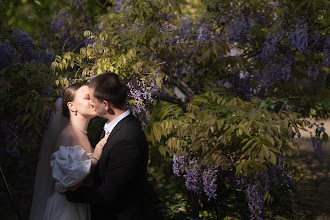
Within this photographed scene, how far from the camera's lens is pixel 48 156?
141 inches

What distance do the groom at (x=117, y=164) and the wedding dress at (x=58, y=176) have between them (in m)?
0.13

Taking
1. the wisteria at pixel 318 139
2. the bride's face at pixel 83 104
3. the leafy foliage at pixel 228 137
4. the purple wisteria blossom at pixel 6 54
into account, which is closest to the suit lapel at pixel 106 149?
the bride's face at pixel 83 104

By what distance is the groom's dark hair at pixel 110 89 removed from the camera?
9.84 feet

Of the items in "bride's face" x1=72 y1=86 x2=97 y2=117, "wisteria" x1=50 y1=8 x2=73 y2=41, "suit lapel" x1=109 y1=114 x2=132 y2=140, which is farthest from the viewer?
"wisteria" x1=50 y1=8 x2=73 y2=41

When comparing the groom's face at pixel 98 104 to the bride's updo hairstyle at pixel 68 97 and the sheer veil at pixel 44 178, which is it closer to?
the bride's updo hairstyle at pixel 68 97

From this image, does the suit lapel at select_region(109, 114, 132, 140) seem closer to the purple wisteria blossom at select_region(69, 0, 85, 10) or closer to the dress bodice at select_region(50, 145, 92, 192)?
the dress bodice at select_region(50, 145, 92, 192)

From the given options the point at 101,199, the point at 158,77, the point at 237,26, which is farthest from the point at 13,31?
the point at 101,199

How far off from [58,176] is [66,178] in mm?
82

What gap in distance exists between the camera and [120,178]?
9.51ft

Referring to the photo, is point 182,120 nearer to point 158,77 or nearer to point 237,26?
A: point 158,77

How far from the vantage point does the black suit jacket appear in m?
2.90

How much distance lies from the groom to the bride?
13 cm

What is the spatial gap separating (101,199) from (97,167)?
29 centimetres

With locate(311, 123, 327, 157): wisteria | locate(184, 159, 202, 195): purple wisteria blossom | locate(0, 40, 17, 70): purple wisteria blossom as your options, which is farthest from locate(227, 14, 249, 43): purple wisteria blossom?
locate(0, 40, 17, 70): purple wisteria blossom
